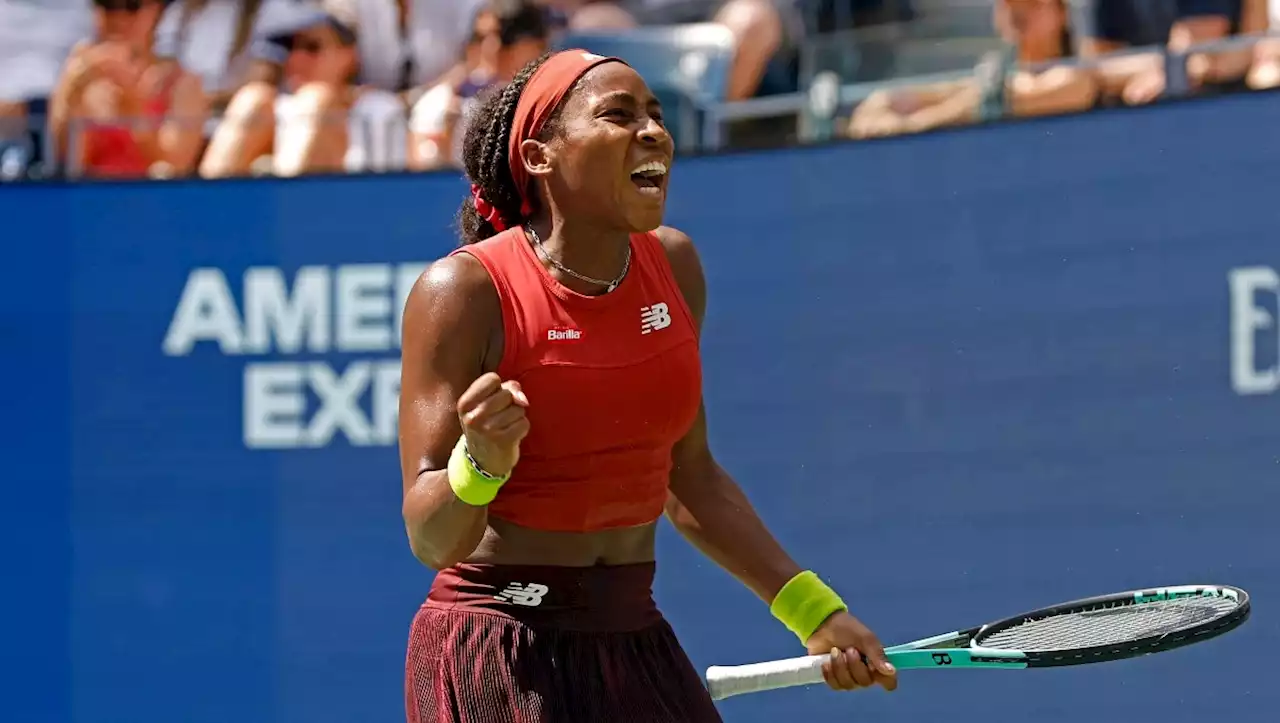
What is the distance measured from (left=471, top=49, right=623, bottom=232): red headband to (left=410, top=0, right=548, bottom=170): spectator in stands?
2788 millimetres

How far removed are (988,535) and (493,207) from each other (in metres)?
2.60

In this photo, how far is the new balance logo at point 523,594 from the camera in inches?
120

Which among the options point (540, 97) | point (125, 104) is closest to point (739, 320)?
point (125, 104)

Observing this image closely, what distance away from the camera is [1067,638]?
3.44m

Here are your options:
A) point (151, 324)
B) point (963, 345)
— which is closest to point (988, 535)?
point (963, 345)

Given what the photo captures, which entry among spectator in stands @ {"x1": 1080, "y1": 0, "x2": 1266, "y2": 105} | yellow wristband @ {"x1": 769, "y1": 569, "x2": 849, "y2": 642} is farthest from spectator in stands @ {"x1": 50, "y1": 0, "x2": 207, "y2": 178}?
yellow wristband @ {"x1": 769, "y1": 569, "x2": 849, "y2": 642}

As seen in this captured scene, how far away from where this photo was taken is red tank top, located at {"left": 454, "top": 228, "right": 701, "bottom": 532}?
3002mm

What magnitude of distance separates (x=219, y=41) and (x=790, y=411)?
233 cm

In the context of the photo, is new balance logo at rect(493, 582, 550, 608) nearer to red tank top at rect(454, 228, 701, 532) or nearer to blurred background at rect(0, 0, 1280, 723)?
red tank top at rect(454, 228, 701, 532)

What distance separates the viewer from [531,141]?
3137mm

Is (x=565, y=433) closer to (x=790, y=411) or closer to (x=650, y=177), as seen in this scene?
(x=650, y=177)

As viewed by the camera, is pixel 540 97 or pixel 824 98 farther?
pixel 824 98

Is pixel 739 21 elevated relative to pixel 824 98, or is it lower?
elevated

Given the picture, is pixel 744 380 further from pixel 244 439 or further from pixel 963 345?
pixel 244 439
